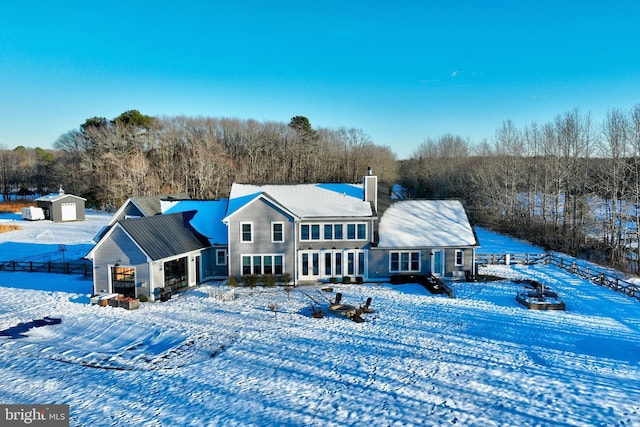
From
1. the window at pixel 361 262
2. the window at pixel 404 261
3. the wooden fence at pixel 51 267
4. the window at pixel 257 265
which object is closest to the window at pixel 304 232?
the window at pixel 257 265

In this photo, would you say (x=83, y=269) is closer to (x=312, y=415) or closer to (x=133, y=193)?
(x=312, y=415)

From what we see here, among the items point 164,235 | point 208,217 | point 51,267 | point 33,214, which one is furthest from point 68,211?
point 164,235

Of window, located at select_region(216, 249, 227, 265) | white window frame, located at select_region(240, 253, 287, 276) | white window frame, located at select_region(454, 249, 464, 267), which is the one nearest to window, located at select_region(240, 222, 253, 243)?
white window frame, located at select_region(240, 253, 287, 276)

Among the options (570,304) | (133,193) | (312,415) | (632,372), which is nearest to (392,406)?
(312,415)

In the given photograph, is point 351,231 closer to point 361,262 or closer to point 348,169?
point 361,262

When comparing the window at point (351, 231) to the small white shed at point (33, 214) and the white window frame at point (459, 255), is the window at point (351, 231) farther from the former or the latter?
the small white shed at point (33, 214)
